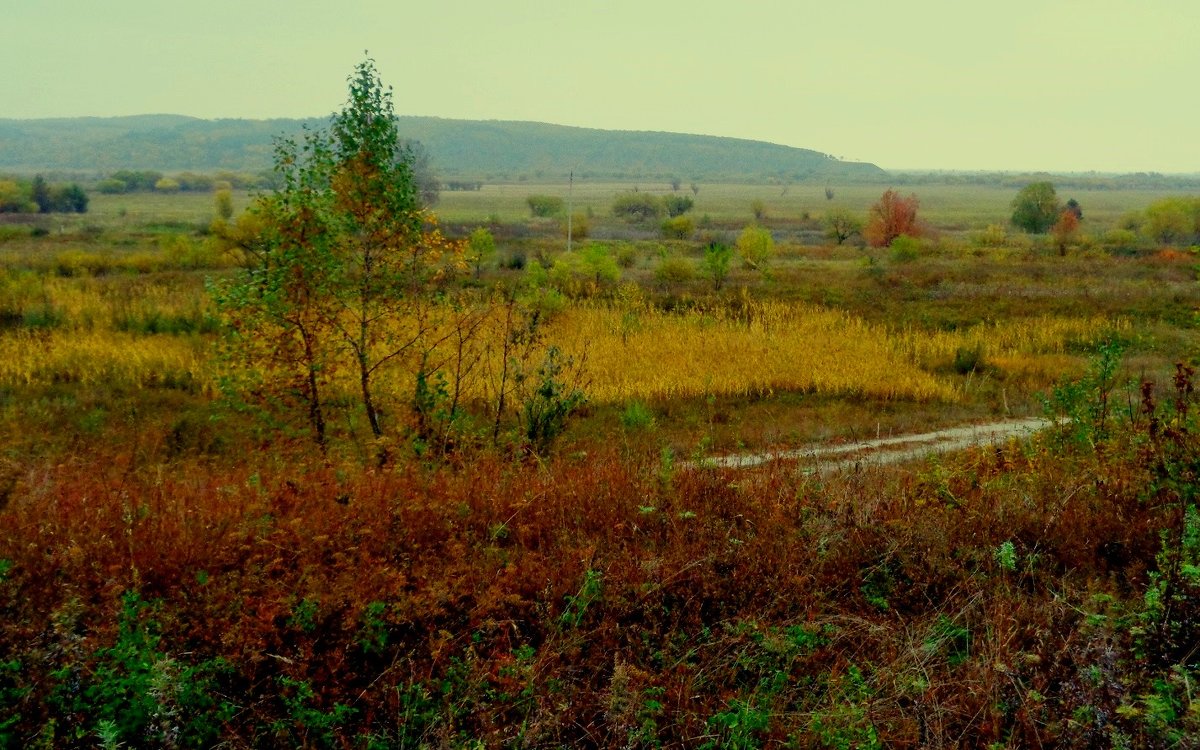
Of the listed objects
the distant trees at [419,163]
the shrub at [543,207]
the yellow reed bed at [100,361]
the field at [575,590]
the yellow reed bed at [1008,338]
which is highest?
the distant trees at [419,163]

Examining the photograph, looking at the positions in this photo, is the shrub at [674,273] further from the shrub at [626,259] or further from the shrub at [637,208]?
the shrub at [637,208]

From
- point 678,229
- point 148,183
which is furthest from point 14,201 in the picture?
point 678,229

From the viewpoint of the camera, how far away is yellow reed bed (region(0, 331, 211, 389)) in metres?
16.2

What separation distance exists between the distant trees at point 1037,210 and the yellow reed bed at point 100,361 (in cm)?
8141

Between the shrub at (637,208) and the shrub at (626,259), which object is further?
the shrub at (637,208)

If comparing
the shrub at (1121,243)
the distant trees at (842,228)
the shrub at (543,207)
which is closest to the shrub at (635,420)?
the shrub at (1121,243)

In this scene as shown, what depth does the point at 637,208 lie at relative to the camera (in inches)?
4370

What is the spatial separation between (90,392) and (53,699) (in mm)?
13438

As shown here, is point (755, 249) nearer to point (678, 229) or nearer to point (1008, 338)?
point (1008, 338)

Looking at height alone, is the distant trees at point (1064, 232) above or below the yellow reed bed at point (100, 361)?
above

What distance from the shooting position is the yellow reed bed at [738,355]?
17.2 m

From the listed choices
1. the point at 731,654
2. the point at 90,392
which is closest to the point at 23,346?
the point at 90,392

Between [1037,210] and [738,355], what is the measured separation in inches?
2913

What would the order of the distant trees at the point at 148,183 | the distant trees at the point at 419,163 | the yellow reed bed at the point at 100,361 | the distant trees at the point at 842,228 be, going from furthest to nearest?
1. the distant trees at the point at 148,183
2. the distant trees at the point at 842,228
3. the yellow reed bed at the point at 100,361
4. the distant trees at the point at 419,163
